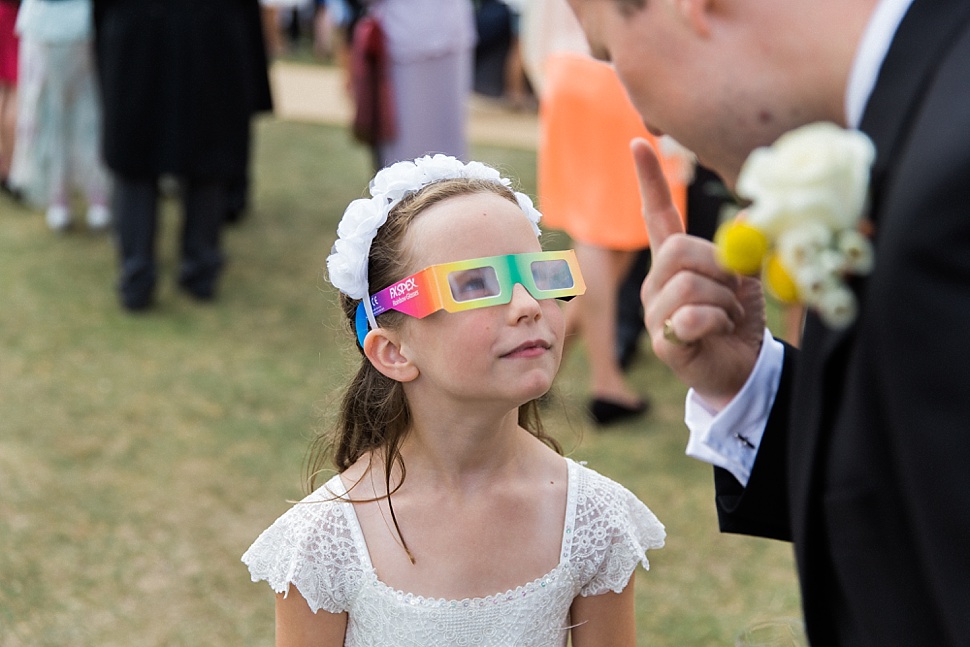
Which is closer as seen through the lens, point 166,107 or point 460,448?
point 460,448

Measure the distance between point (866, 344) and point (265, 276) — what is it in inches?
233

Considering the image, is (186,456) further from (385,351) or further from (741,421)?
(741,421)

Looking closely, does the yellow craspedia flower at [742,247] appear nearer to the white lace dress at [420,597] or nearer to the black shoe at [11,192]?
the white lace dress at [420,597]

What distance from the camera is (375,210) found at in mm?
2211

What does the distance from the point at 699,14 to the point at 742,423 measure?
0.82m

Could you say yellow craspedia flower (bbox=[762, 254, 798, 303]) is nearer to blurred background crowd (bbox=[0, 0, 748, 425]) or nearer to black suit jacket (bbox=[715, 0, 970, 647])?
black suit jacket (bbox=[715, 0, 970, 647])

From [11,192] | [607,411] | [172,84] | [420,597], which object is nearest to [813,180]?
[420,597]

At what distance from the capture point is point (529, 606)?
84.6 inches

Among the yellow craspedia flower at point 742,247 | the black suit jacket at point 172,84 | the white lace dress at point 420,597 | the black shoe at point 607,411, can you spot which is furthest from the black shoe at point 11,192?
the yellow craspedia flower at point 742,247

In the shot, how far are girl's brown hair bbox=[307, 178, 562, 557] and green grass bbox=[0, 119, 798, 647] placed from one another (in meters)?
0.20

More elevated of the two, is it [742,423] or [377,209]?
[377,209]

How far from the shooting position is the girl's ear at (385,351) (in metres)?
Answer: 2.17

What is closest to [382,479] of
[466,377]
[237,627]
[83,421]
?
[466,377]

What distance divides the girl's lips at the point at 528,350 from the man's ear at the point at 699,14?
28.8 inches
